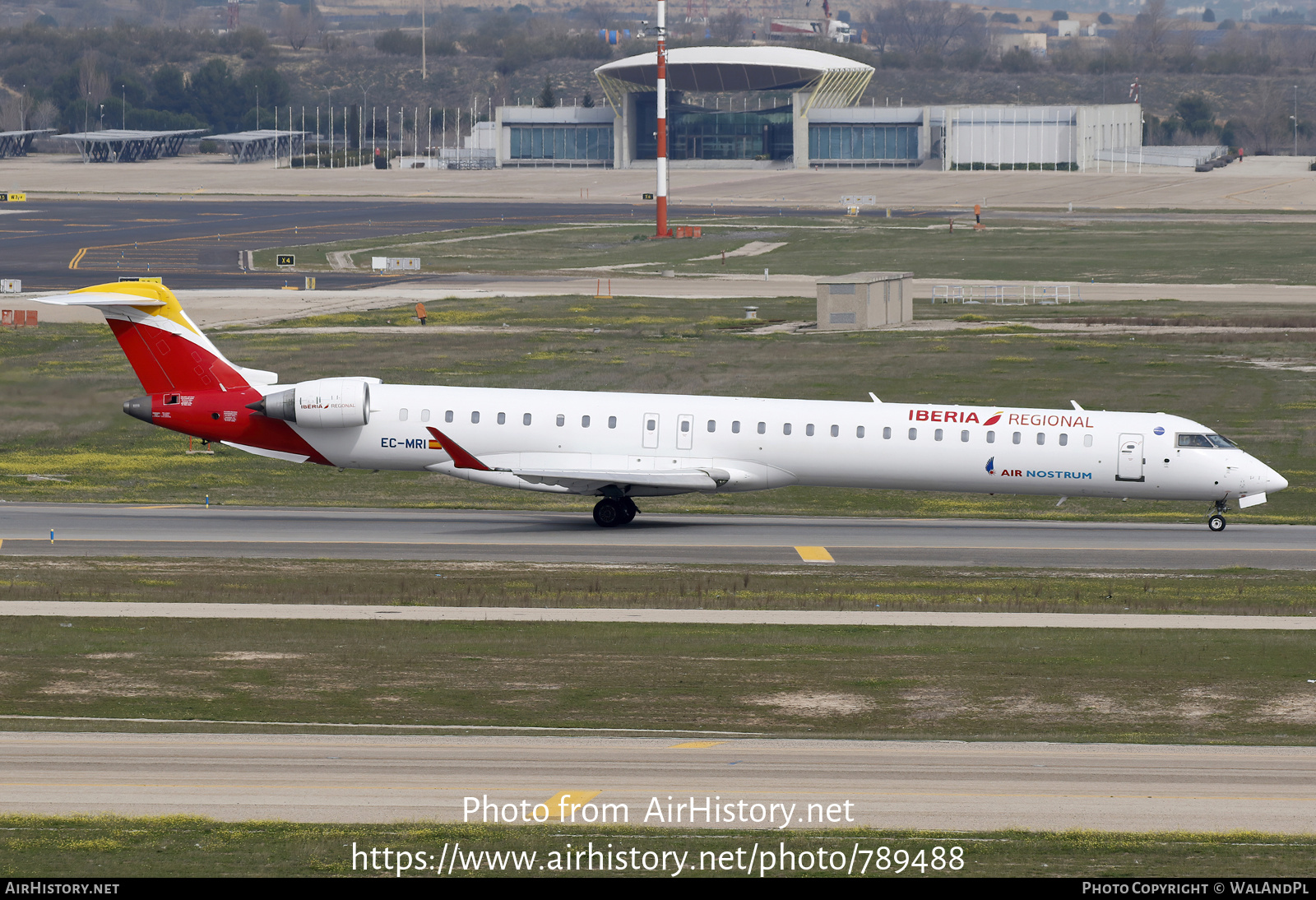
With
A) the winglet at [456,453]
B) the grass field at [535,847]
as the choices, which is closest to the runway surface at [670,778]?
the grass field at [535,847]

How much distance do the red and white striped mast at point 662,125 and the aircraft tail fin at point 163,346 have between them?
80.0m

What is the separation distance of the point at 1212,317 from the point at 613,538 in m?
51.5

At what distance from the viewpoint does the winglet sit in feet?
133

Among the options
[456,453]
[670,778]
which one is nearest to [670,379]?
[456,453]

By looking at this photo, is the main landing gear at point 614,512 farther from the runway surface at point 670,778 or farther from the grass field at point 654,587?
the runway surface at point 670,778

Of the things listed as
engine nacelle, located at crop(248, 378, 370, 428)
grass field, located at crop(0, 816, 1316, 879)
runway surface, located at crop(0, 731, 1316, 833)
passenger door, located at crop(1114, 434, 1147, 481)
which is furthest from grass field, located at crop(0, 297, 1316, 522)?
grass field, located at crop(0, 816, 1316, 879)

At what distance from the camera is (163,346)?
41.1m

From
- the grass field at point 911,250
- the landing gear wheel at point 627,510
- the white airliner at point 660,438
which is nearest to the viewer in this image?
the white airliner at point 660,438

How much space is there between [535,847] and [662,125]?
10852cm

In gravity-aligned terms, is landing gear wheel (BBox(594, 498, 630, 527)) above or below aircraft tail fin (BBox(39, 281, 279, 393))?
below

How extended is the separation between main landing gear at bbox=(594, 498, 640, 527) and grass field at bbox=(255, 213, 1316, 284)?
6454 centimetres

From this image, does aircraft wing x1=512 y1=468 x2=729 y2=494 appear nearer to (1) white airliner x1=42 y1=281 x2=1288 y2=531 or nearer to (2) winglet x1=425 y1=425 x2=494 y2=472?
(1) white airliner x1=42 y1=281 x2=1288 y2=531

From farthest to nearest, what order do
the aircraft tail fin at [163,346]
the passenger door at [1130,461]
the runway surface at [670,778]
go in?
the aircraft tail fin at [163,346]
the passenger door at [1130,461]
the runway surface at [670,778]

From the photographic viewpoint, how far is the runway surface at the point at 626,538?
37.8 m
